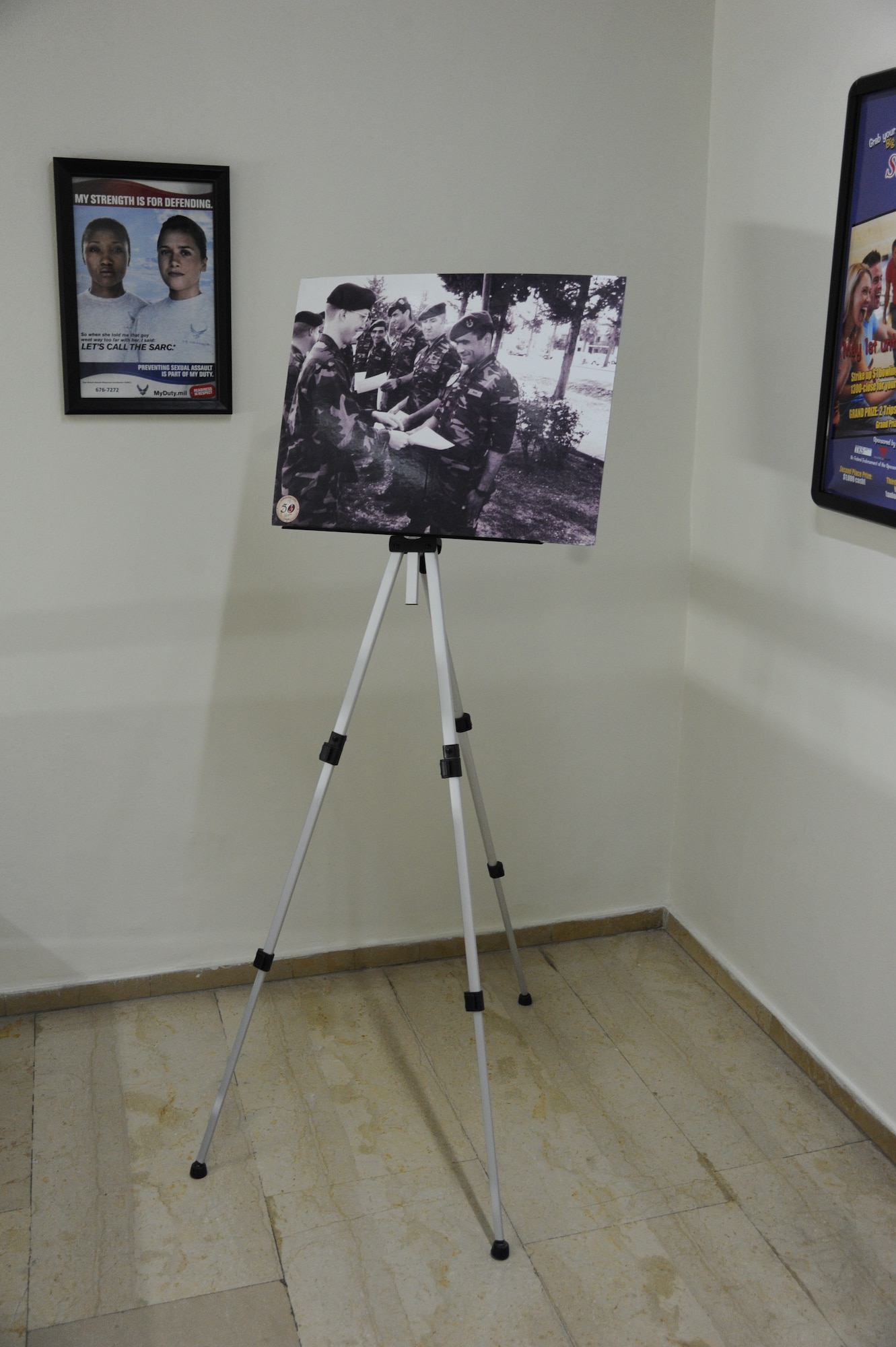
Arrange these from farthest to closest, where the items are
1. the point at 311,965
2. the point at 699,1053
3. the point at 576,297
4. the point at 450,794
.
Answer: the point at 311,965 → the point at 699,1053 → the point at 450,794 → the point at 576,297

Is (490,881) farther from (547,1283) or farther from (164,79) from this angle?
(164,79)

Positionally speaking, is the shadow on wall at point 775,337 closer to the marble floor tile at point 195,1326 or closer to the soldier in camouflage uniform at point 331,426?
the soldier in camouflage uniform at point 331,426

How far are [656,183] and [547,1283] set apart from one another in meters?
2.37

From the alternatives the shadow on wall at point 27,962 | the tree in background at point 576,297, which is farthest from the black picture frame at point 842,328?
the shadow on wall at point 27,962

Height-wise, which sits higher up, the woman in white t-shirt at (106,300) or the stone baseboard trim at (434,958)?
the woman in white t-shirt at (106,300)

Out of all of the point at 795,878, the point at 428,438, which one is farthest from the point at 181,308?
the point at 795,878

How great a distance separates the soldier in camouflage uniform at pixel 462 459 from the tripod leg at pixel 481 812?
0.13m

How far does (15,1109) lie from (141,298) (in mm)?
1740

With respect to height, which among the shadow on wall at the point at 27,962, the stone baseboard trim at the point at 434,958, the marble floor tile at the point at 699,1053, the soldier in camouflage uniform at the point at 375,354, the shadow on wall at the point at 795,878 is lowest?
the marble floor tile at the point at 699,1053

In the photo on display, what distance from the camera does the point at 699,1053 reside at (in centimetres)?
270

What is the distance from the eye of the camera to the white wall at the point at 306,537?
247cm

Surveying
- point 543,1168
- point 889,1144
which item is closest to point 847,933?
point 889,1144

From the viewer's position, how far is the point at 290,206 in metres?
2.56

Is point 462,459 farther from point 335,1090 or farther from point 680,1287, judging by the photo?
point 680,1287
